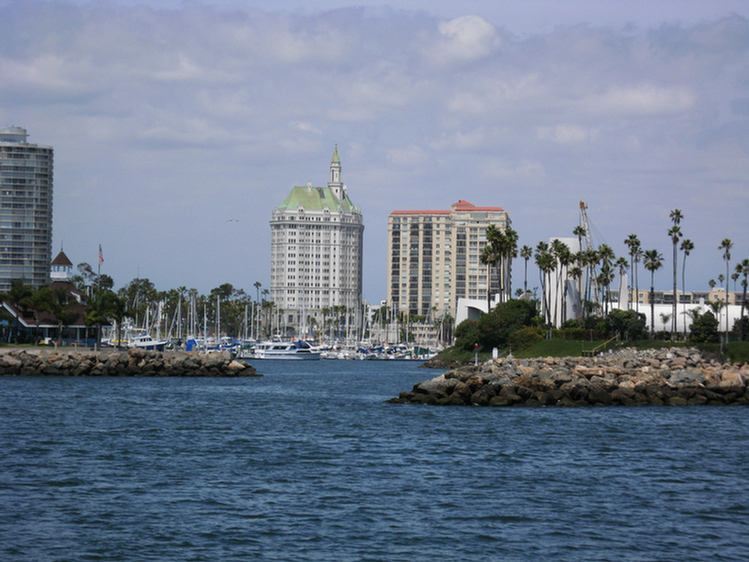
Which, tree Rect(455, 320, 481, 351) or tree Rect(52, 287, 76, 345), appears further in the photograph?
tree Rect(455, 320, 481, 351)

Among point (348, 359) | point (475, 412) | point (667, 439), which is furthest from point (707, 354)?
point (348, 359)

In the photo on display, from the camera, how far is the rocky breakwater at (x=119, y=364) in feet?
277

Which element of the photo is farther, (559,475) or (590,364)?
(590,364)

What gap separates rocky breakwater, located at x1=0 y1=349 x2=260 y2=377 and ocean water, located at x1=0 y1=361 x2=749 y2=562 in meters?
35.7

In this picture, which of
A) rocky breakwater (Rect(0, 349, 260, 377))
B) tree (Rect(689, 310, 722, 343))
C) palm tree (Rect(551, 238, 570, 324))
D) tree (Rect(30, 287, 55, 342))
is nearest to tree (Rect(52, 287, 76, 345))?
tree (Rect(30, 287, 55, 342))

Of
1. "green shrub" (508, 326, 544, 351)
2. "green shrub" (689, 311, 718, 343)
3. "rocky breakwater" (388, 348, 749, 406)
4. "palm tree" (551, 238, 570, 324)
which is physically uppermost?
"palm tree" (551, 238, 570, 324)

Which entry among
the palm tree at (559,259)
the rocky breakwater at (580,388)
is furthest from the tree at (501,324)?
the rocky breakwater at (580,388)

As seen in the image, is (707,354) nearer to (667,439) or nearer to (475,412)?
(475,412)

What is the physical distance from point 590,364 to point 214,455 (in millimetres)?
53192

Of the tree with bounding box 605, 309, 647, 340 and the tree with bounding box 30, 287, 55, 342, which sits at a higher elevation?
the tree with bounding box 30, 287, 55, 342

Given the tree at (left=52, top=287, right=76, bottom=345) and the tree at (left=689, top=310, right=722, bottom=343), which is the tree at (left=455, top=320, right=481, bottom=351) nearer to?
the tree at (left=689, top=310, right=722, bottom=343)

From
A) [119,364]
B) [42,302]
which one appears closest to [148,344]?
[42,302]

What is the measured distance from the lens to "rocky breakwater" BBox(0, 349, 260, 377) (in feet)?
277

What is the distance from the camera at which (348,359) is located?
580ft
